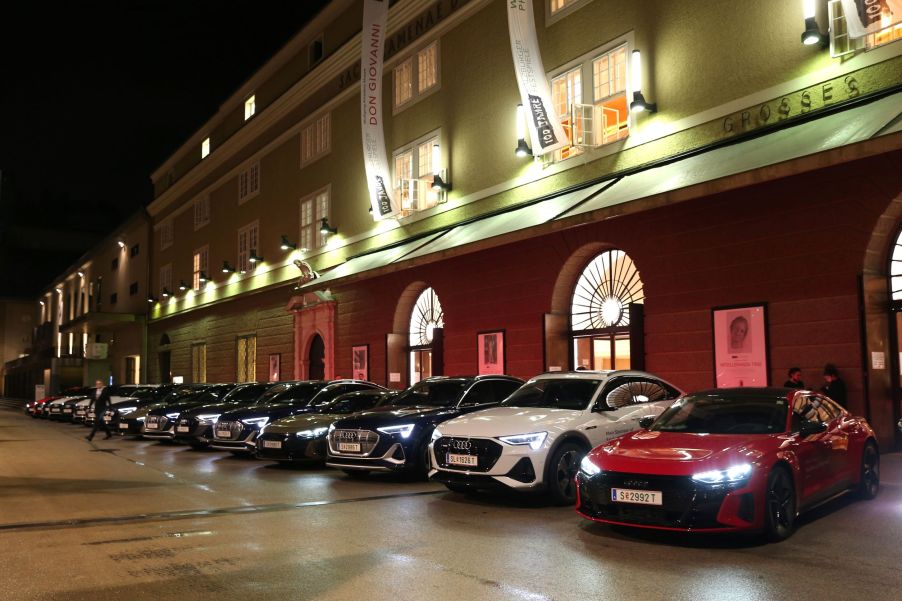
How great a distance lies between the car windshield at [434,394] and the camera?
507 inches

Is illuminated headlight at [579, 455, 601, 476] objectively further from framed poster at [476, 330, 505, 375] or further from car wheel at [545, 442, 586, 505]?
framed poster at [476, 330, 505, 375]

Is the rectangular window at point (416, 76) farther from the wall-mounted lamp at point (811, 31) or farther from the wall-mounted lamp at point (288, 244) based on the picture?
the wall-mounted lamp at point (811, 31)

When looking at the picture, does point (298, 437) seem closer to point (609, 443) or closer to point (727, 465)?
point (609, 443)

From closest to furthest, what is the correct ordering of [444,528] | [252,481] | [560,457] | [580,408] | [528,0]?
[444,528] < [560,457] < [580,408] < [252,481] < [528,0]

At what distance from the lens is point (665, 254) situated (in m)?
15.8

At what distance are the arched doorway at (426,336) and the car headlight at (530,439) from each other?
12751 millimetres

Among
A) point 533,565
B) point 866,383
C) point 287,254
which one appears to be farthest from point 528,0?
point 287,254

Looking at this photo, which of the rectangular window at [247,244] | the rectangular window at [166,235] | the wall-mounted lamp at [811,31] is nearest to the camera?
the wall-mounted lamp at [811,31]

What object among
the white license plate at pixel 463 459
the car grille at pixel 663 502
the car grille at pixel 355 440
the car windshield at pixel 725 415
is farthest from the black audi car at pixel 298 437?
the car grille at pixel 663 502

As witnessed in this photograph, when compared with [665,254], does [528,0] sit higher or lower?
higher

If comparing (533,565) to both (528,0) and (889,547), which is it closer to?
(889,547)

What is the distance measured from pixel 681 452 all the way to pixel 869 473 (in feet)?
11.1

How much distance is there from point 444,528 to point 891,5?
10.5 m

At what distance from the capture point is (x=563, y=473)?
31.9 ft
